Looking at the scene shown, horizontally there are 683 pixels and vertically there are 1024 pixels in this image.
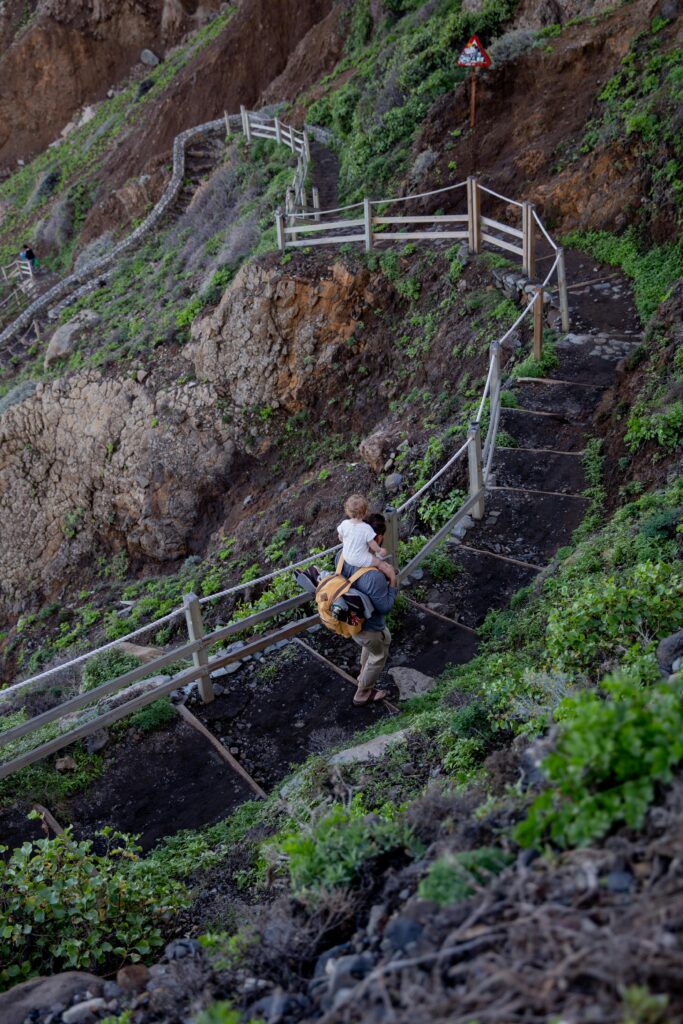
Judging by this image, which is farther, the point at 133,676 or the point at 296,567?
the point at 296,567

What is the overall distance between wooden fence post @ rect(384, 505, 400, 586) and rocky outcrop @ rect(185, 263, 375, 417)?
8213 millimetres

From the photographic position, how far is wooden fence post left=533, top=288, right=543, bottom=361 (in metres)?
11.7

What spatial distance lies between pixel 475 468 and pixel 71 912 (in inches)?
231

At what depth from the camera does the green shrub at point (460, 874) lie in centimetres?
320

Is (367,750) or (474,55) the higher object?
(474,55)

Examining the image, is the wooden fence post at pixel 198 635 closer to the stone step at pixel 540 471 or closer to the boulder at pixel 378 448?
the stone step at pixel 540 471

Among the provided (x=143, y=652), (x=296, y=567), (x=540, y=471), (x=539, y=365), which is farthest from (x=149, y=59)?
(x=296, y=567)

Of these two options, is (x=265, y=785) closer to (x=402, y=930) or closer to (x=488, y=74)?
(x=402, y=930)

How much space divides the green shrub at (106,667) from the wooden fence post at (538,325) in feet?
23.3

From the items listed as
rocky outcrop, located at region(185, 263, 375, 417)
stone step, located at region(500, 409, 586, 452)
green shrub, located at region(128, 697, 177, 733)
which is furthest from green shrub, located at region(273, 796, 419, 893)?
rocky outcrop, located at region(185, 263, 375, 417)

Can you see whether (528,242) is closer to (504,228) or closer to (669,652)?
(504,228)

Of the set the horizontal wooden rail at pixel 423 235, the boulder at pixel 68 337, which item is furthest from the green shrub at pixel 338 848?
the boulder at pixel 68 337

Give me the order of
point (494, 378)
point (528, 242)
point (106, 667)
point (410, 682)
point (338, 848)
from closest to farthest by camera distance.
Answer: point (338, 848) → point (410, 682) → point (106, 667) → point (494, 378) → point (528, 242)

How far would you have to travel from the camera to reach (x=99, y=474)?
714 inches
